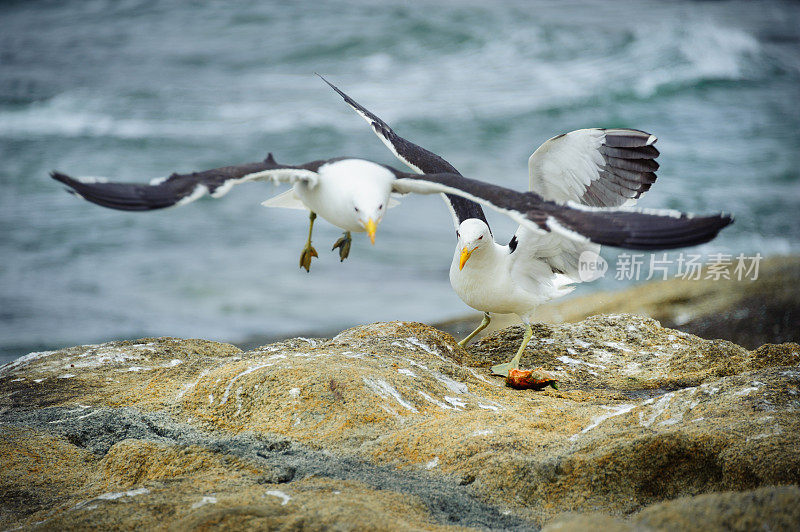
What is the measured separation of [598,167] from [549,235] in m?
Result: 0.68

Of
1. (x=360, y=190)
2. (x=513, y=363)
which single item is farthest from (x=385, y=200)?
(x=513, y=363)

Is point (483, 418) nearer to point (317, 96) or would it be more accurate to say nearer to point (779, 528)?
point (779, 528)

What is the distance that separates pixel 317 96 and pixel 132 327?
10.0 m

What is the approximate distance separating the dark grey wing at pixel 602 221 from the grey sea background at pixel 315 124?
17.0 feet

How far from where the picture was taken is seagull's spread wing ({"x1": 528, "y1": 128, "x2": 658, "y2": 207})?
523 centimetres

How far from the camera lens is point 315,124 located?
53.4 feet

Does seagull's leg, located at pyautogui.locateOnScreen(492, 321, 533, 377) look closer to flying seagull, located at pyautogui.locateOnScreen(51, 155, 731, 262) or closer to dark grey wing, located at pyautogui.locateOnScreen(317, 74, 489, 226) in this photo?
dark grey wing, located at pyautogui.locateOnScreen(317, 74, 489, 226)

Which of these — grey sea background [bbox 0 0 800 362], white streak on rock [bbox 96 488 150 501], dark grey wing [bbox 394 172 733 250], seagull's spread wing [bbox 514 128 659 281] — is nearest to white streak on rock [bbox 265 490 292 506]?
white streak on rock [bbox 96 488 150 501]

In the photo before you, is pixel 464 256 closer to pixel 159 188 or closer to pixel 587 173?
pixel 587 173

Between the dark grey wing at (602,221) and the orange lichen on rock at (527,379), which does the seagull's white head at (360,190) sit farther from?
the orange lichen on rock at (527,379)

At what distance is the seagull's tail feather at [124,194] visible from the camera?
374cm

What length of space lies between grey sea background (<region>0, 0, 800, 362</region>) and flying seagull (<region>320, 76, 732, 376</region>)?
13.0 ft

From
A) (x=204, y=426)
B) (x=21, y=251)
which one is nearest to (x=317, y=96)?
(x=21, y=251)

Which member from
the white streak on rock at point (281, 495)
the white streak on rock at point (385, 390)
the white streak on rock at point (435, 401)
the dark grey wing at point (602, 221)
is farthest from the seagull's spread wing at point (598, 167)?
the white streak on rock at point (281, 495)
